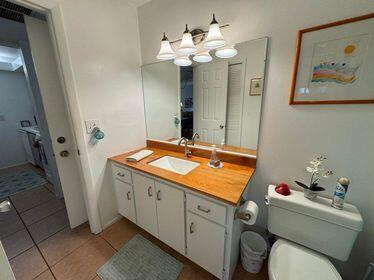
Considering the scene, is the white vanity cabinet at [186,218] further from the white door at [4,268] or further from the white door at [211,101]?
the white door at [4,268]

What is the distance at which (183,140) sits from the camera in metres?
1.75

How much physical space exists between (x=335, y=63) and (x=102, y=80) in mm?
1883

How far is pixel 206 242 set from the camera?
3.73ft

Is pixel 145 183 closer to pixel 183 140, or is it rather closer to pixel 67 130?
pixel 183 140

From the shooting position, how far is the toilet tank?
0.94m

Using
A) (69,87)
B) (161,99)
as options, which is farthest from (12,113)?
(161,99)

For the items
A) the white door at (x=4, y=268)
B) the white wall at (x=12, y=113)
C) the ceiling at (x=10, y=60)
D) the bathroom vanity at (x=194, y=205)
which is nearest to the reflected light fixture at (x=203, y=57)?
the bathroom vanity at (x=194, y=205)

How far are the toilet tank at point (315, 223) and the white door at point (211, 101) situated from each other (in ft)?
2.43

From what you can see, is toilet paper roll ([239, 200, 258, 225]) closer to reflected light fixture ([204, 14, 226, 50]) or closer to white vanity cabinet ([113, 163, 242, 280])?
white vanity cabinet ([113, 163, 242, 280])

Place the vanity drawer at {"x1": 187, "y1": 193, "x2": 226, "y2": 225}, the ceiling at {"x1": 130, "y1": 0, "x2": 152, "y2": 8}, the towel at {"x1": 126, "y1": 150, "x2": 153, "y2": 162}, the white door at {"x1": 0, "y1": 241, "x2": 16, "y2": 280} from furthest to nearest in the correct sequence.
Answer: the ceiling at {"x1": 130, "y1": 0, "x2": 152, "y2": 8} < the towel at {"x1": 126, "y1": 150, "x2": 153, "y2": 162} < the vanity drawer at {"x1": 187, "y1": 193, "x2": 226, "y2": 225} < the white door at {"x1": 0, "y1": 241, "x2": 16, "y2": 280}

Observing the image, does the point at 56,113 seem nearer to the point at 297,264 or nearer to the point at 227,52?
the point at 227,52

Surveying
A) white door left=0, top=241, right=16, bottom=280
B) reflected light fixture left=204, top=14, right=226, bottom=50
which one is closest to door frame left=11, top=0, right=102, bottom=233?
white door left=0, top=241, right=16, bottom=280

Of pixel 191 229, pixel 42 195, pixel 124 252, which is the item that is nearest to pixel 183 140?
pixel 191 229

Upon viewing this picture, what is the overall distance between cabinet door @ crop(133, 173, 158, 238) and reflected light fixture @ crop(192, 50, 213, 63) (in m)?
1.20
